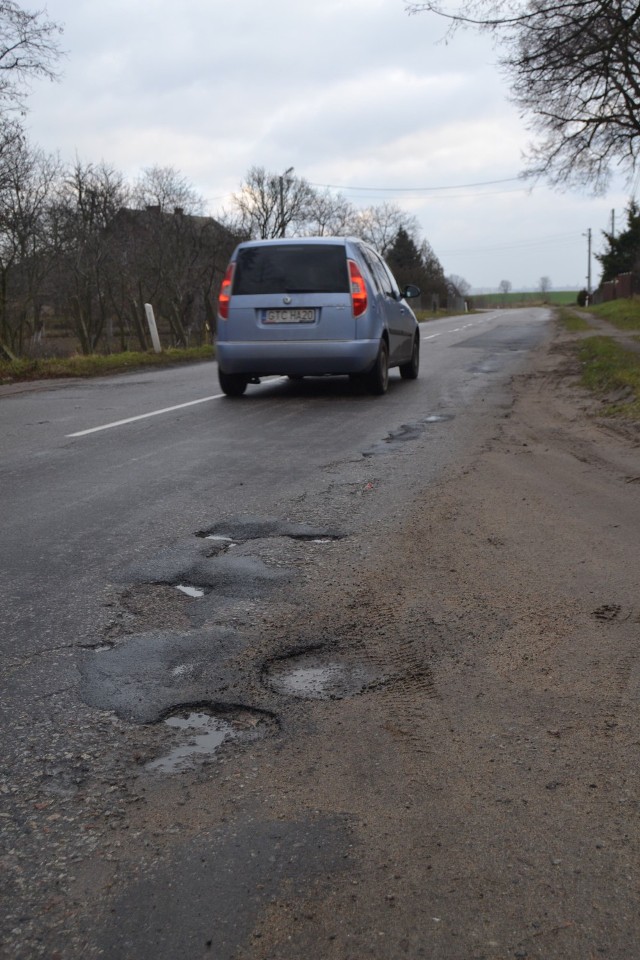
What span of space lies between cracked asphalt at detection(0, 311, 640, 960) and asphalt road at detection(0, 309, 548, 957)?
0.7 inches

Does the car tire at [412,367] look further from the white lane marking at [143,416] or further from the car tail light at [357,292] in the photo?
the white lane marking at [143,416]

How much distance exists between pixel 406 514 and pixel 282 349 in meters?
5.78

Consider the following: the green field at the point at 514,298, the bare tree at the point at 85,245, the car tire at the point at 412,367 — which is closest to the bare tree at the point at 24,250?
the bare tree at the point at 85,245

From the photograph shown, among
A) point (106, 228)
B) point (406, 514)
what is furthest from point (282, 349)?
point (106, 228)

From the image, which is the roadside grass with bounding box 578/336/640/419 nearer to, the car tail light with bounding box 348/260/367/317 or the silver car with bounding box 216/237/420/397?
the silver car with bounding box 216/237/420/397

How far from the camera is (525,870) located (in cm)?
199

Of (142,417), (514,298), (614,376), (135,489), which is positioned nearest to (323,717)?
(135,489)

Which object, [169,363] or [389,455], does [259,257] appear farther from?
[169,363]

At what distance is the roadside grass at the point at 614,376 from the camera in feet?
31.4

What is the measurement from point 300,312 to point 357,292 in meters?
0.68

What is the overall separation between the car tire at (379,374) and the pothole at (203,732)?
28.1ft

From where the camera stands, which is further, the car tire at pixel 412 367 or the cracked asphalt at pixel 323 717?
the car tire at pixel 412 367

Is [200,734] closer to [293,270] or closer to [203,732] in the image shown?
[203,732]

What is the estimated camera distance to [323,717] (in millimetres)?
2760
